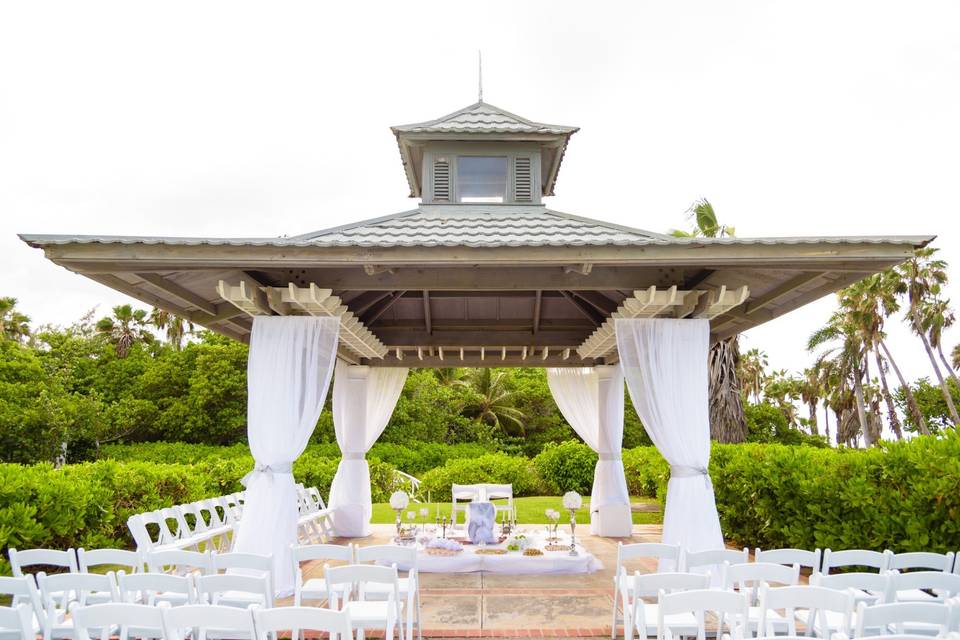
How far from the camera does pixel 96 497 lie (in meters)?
7.33

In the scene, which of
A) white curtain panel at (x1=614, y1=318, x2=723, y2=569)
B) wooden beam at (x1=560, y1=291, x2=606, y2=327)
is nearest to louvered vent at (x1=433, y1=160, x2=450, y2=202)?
wooden beam at (x1=560, y1=291, x2=606, y2=327)

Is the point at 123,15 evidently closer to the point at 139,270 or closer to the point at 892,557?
the point at 139,270

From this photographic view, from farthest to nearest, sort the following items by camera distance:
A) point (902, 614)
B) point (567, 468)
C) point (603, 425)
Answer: point (567, 468), point (603, 425), point (902, 614)

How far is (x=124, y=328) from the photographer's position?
29.5m

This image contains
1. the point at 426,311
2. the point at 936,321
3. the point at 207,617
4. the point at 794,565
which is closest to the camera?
the point at 207,617

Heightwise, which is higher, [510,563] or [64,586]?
[64,586]

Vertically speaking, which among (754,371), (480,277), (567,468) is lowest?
(567,468)

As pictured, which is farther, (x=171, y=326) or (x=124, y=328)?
(x=171, y=326)

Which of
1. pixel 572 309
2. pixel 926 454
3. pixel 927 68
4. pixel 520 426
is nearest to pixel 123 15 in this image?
pixel 572 309

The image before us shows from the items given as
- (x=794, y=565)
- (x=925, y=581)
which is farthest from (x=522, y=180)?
(x=925, y=581)

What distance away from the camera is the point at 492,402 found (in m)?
25.5

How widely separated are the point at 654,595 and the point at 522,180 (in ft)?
19.9

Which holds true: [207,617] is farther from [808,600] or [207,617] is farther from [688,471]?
[688,471]

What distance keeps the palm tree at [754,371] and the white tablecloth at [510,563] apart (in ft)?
110
